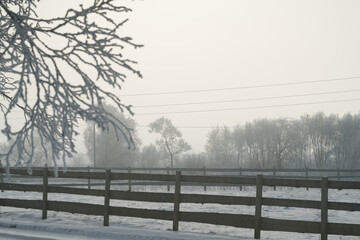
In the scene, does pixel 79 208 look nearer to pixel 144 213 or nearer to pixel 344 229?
pixel 144 213

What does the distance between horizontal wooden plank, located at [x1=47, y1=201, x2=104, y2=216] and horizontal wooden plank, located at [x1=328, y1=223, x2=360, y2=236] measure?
204 inches

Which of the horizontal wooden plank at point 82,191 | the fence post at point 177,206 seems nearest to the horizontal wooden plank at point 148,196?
the fence post at point 177,206

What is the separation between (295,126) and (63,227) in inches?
2642

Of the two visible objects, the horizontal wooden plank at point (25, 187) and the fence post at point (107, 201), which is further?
the horizontal wooden plank at point (25, 187)

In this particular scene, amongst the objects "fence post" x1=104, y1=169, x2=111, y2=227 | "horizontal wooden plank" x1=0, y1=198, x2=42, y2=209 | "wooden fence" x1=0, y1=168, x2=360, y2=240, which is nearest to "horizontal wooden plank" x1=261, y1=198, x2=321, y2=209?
"wooden fence" x1=0, y1=168, x2=360, y2=240

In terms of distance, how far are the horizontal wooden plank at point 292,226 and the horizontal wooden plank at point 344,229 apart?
0.26m

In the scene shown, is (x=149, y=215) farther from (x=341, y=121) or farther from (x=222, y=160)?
(x=222, y=160)

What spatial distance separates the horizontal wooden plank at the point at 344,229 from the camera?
787 centimetres

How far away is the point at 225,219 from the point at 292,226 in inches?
54.3

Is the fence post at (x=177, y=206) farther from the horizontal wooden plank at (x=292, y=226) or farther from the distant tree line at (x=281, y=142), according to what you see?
the distant tree line at (x=281, y=142)

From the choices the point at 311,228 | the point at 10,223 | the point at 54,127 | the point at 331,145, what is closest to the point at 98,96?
the point at 54,127

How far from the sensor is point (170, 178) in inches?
364

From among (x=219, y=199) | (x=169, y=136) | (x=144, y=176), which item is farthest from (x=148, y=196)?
(x=169, y=136)

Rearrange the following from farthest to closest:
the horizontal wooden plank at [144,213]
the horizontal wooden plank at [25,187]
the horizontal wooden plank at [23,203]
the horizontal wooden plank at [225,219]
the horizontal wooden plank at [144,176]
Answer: the horizontal wooden plank at [25,187] < the horizontal wooden plank at [23,203] < the horizontal wooden plank at [144,176] < the horizontal wooden plank at [144,213] < the horizontal wooden plank at [225,219]
